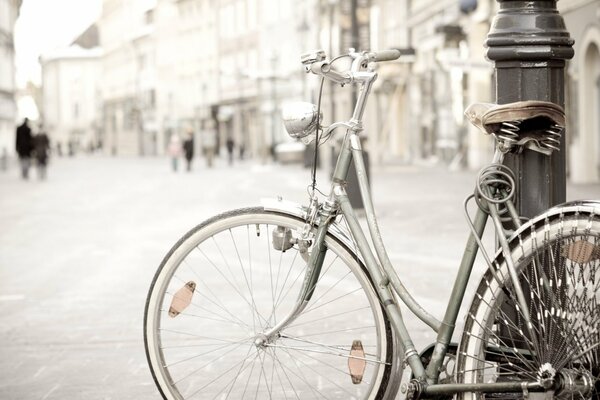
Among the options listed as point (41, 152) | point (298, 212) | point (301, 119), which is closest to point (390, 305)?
point (298, 212)

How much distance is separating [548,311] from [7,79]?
70844 mm

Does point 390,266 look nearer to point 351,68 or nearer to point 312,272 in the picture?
point 312,272

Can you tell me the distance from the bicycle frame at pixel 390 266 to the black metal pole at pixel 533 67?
39 cm

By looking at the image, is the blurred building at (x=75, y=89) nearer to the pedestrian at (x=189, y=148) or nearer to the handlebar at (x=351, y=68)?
the pedestrian at (x=189, y=148)

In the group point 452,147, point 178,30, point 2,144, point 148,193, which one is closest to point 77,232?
point 148,193

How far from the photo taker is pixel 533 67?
4012 millimetres

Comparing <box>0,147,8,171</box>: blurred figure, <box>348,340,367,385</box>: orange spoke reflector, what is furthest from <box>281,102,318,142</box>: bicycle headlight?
<box>0,147,8,171</box>: blurred figure

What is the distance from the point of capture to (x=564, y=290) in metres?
3.44

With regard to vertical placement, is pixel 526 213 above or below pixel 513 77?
below

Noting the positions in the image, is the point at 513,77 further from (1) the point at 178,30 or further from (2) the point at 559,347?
(1) the point at 178,30

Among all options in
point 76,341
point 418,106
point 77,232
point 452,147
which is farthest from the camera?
point 418,106

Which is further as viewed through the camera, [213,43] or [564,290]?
[213,43]

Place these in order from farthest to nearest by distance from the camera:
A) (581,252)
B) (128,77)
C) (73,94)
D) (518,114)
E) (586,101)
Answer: (73,94), (128,77), (586,101), (518,114), (581,252)

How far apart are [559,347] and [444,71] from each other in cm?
3686
